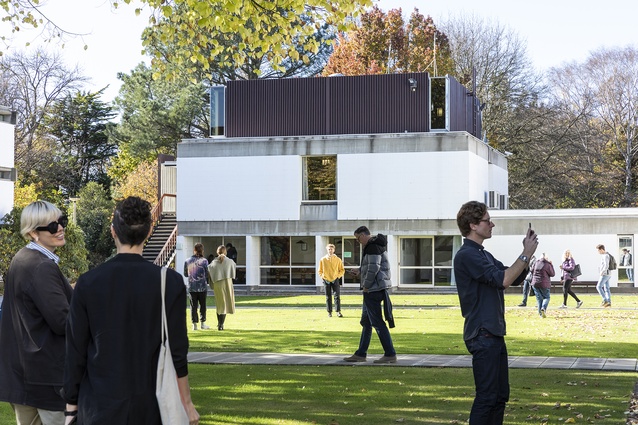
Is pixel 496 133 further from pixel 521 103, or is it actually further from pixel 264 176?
pixel 264 176

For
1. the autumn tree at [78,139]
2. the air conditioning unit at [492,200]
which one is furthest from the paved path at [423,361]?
the autumn tree at [78,139]

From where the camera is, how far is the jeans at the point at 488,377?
306 inches

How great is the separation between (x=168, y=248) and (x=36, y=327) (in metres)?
44.1

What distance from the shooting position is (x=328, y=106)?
4803 cm

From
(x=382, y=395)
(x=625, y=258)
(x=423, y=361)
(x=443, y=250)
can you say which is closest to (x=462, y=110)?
(x=443, y=250)

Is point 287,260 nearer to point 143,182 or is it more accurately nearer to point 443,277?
point 443,277

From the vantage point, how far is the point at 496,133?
2397 inches

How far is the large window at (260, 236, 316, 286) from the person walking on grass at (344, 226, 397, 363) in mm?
32373

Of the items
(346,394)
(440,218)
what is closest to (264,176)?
(440,218)

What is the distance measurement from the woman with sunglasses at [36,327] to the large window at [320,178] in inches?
1616

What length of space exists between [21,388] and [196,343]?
42.6 ft

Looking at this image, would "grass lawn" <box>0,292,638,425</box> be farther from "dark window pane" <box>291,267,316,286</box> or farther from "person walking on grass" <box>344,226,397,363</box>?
"dark window pane" <box>291,267,316,286</box>

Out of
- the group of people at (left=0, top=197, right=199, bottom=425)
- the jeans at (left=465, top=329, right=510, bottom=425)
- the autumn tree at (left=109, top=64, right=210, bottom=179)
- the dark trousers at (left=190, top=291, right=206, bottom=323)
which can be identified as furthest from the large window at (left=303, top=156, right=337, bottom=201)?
the group of people at (left=0, top=197, right=199, bottom=425)

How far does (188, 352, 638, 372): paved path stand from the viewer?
14.9 meters
